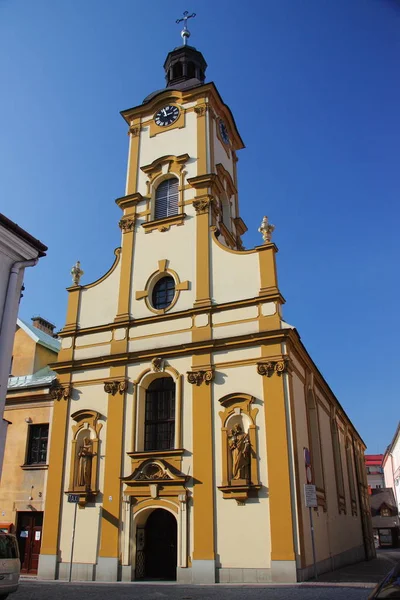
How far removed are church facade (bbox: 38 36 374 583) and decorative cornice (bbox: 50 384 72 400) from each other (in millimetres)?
59

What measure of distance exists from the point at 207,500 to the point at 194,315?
6.90 m

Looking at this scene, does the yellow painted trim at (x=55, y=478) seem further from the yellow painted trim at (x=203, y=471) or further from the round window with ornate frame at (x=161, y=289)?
the yellow painted trim at (x=203, y=471)

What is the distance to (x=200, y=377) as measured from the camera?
1950cm

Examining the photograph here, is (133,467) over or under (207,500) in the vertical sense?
over

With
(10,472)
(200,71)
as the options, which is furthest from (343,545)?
(200,71)

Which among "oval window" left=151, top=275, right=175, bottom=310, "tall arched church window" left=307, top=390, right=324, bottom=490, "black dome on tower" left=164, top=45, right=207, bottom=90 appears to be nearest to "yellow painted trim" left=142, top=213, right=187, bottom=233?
"oval window" left=151, top=275, right=175, bottom=310

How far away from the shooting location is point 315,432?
71.9 feet

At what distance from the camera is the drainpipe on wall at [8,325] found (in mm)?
11078

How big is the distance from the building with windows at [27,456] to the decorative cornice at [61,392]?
25 centimetres

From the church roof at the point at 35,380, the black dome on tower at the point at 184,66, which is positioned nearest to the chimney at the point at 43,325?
the church roof at the point at 35,380

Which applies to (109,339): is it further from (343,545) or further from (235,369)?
(343,545)

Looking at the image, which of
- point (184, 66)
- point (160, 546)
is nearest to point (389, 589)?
point (160, 546)

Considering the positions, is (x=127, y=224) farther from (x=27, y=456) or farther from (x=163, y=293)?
(x=27, y=456)

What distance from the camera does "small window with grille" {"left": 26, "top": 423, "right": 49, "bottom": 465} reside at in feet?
71.9
